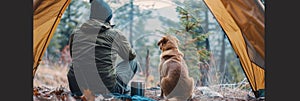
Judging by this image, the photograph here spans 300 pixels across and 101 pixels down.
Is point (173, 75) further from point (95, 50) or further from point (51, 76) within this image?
point (51, 76)

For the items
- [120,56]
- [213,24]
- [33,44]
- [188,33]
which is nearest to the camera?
[33,44]

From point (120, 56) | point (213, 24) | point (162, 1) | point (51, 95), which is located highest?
point (162, 1)

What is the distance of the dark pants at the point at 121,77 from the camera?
4.10m

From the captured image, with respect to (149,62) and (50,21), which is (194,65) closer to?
(149,62)

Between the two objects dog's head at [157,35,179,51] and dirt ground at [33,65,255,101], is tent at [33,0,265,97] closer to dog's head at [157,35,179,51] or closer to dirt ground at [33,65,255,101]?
dirt ground at [33,65,255,101]

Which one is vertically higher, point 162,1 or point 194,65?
point 162,1

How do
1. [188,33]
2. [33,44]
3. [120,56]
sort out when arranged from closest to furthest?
[33,44] < [120,56] < [188,33]

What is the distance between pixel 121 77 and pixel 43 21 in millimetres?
973

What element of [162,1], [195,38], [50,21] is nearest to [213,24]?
[195,38]

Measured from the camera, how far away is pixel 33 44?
3945mm

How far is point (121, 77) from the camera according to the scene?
425cm

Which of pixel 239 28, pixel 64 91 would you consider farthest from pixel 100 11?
pixel 239 28

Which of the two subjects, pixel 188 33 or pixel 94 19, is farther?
pixel 188 33

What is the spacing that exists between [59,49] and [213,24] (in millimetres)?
1886
